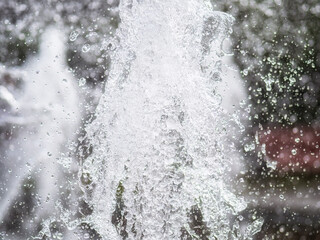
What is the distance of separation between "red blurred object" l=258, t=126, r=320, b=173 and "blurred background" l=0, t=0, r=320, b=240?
0.01 meters

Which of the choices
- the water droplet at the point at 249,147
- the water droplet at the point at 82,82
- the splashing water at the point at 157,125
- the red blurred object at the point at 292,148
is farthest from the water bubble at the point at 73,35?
the splashing water at the point at 157,125

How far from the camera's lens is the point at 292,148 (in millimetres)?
4703

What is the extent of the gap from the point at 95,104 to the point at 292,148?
227 cm

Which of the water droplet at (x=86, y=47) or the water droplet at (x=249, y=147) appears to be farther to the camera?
the water droplet at (x=86, y=47)

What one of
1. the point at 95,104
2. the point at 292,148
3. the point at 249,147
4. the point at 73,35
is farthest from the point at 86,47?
the point at 292,148

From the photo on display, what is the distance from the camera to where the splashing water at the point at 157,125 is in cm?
250

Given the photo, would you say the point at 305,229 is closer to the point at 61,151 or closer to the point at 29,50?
the point at 61,151

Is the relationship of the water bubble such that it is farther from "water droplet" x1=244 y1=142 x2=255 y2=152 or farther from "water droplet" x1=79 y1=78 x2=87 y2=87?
"water droplet" x1=244 y1=142 x2=255 y2=152

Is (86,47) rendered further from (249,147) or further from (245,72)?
(249,147)

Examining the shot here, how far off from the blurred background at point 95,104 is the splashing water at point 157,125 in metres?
1.62

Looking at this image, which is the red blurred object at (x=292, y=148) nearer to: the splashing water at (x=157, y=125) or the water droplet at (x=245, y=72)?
the water droplet at (x=245, y=72)

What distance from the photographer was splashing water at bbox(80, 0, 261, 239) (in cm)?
250

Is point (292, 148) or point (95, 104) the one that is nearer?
point (292, 148)

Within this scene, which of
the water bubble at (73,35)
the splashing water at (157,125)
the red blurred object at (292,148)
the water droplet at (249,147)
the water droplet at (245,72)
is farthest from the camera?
the water bubble at (73,35)
